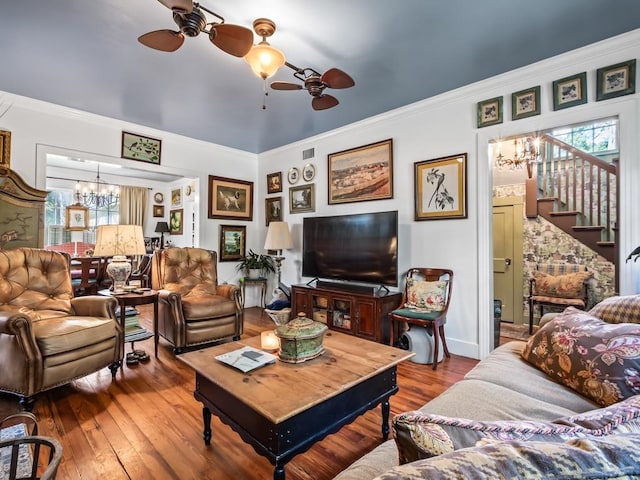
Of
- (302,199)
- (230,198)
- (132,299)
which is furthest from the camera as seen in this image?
(230,198)

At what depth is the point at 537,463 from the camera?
44 centimetres

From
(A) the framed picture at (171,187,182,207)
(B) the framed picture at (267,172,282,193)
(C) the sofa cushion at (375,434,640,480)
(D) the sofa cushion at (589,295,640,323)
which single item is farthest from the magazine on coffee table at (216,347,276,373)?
(A) the framed picture at (171,187,182,207)

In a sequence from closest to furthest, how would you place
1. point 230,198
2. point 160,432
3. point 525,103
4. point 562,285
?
1. point 160,432
2. point 525,103
3. point 562,285
4. point 230,198

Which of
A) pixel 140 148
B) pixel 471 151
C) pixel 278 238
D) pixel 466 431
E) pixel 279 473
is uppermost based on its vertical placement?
pixel 140 148

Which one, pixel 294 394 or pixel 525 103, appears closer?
pixel 294 394

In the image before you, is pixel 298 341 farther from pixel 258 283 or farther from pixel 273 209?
pixel 273 209

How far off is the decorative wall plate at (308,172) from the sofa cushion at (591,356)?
3.65 metres

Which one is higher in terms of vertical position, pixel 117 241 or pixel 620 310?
pixel 117 241

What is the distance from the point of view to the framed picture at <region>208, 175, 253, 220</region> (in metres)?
Answer: 5.11

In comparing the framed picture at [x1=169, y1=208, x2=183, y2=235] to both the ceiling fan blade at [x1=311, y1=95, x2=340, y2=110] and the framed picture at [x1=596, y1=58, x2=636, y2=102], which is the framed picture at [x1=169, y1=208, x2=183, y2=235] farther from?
the framed picture at [x1=596, y1=58, x2=636, y2=102]

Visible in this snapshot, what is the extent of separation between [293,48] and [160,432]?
9.26 ft

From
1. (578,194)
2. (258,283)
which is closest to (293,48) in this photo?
(258,283)

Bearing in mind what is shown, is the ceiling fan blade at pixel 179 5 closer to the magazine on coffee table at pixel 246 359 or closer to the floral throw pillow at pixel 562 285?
the magazine on coffee table at pixel 246 359

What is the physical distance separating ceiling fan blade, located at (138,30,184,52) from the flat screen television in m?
2.45
